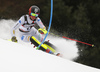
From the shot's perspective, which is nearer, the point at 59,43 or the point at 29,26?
the point at 29,26

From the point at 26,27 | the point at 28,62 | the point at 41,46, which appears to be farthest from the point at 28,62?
the point at 26,27

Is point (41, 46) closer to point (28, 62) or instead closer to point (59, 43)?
point (59, 43)

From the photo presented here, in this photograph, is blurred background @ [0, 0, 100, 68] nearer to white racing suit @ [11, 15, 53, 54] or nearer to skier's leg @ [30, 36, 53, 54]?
white racing suit @ [11, 15, 53, 54]

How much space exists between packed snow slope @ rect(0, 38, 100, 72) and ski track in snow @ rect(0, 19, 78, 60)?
9.04 ft

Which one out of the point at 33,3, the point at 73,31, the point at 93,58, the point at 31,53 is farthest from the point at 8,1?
the point at 31,53

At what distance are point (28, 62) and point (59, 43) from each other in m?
4.13

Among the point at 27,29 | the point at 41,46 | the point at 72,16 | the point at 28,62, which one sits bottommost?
the point at 28,62

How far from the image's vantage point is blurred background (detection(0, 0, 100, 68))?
10.3m

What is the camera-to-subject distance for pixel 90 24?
1100cm

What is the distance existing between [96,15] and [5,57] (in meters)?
10.6

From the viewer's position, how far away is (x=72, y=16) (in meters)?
10.8

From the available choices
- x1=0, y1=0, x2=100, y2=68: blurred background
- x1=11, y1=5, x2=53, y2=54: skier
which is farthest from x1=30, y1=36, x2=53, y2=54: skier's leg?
x1=0, y1=0, x2=100, y2=68: blurred background

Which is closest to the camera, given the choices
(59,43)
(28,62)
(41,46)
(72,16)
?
(28,62)

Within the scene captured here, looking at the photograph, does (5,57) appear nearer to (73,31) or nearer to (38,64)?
(38,64)
